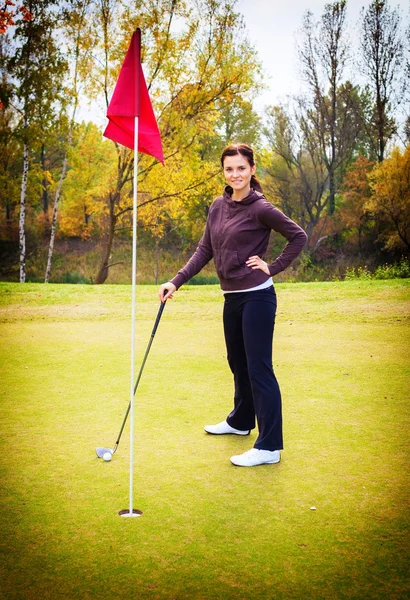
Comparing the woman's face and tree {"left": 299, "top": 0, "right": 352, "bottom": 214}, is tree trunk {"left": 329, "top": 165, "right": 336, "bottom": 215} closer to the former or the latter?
tree {"left": 299, "top": 0, "right": 352, "bottom": 214}

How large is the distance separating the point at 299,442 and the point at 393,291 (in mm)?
10721

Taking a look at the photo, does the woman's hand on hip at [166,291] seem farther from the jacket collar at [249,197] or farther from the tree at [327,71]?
the tree at [327,71]

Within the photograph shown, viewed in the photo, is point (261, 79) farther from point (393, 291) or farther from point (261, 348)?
point (261, 348)

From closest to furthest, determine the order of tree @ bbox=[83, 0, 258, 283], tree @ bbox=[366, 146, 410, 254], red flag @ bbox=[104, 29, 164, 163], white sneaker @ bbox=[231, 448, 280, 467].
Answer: red flag @ bbox=[104, 29, 164, 163] < white sneaker @ bbox=[231, 448, 280, 467] < tree @ bbox=[83, 0, 258, 283] < tree @ bbox=[366, 146, 410, 254]

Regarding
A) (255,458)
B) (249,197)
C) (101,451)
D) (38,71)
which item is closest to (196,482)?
(255,458)

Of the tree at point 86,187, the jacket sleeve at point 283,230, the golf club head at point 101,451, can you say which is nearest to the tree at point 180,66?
the tree at point 86,187

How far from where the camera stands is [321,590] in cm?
247

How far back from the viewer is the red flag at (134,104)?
3533mm

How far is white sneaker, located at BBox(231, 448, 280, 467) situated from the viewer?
402cm

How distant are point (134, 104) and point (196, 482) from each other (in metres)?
2.27

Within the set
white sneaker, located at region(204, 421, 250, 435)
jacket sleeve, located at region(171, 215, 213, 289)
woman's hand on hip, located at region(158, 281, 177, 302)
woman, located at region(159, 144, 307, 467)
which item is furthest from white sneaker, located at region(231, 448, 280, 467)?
jacket sleeve, located at region(171, 215, 213, 289)

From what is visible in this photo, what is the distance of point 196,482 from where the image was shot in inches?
144

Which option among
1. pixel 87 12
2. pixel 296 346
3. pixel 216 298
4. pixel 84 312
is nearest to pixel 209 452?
pixel 296 346

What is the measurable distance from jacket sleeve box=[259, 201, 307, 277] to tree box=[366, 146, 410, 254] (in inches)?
1110
